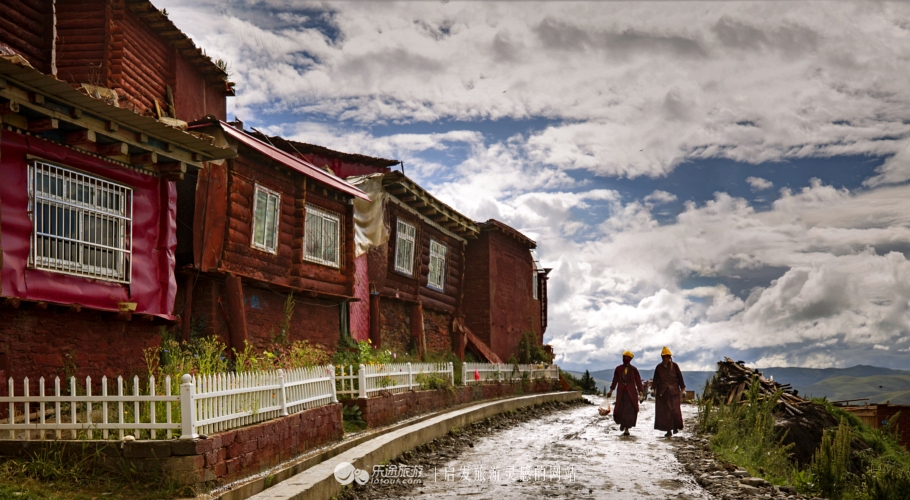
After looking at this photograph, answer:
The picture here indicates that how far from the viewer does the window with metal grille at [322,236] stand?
18422mm

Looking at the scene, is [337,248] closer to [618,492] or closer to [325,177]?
[325,177]

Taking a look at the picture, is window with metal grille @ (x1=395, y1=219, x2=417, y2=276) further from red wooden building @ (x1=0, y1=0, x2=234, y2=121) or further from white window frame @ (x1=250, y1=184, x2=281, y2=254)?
red wooden building @ (x1=0, y1=0, x2=234, y2=121)

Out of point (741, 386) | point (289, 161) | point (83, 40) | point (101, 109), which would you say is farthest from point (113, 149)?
point (741, 386)

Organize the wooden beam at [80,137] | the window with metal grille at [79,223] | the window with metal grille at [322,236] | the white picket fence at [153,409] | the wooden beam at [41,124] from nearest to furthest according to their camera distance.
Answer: the white picket fence at [153,409] → the wooden beam at [41,124] → the window with metal grille at [79,223] → the wooden beam at [80,137] → the window with metal grille at [322,236]

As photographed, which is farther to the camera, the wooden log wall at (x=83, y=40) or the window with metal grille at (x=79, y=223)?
the wooden log wall at (x=83, y=40)

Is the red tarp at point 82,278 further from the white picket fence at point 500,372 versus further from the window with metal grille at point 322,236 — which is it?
the white picket fence at point 500,372

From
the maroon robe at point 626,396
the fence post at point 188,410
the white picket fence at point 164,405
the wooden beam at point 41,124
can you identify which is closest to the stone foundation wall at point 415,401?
the white picket fence at point 164,405

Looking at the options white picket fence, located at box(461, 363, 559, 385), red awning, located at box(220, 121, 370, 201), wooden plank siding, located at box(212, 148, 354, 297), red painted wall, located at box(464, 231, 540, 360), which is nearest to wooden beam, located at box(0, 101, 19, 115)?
red awning, located at box(220, 121, 370, 201)

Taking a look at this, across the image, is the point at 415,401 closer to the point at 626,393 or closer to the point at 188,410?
the point at 626,393

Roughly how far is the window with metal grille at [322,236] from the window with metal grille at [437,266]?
6.73 m

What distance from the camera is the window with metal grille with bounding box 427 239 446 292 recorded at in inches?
1035

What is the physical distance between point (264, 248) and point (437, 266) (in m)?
10.5

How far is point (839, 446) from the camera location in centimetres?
1077

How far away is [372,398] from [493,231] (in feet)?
53.0
